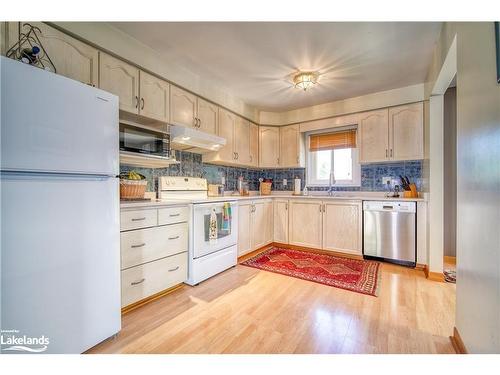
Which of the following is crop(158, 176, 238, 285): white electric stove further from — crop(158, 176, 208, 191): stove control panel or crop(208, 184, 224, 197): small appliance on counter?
crop(208, 184, 224, 197): small appliance on counter

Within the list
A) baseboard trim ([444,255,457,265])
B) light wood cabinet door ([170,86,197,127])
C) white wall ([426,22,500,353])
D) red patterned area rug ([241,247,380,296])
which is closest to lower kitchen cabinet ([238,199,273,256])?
red patterned area rug ([241,247,380,296])

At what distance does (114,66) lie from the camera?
186 centimetres

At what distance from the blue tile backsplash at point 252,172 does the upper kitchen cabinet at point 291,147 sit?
30 cm

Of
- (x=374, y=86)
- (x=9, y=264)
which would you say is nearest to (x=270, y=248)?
(x=374, y=86)

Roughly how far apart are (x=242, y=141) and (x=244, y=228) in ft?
4.37

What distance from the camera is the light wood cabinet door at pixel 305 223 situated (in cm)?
324

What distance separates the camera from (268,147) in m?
3.82

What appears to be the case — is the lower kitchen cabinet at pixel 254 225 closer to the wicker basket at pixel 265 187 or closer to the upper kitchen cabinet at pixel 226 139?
the wicker basket at pixel 265 187

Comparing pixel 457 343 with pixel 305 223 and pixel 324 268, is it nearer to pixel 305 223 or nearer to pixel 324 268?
pixel 324 268

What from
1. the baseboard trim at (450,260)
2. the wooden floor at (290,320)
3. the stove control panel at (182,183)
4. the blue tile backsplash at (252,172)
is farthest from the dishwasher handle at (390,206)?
the stove control panel at (182,183)

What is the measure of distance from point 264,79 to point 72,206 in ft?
7.71

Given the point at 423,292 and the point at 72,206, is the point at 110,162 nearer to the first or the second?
the point at 72,206

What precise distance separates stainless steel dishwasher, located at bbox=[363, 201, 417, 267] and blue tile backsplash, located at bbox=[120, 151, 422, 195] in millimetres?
598

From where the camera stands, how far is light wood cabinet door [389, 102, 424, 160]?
284 centimetres
